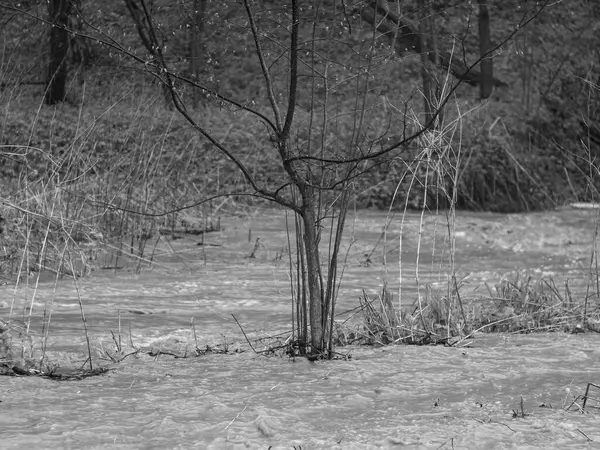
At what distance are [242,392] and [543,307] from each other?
6.89ft

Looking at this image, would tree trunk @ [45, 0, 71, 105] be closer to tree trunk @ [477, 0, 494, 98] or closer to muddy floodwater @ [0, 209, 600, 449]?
tree trunk @ [477, 0, 494, 98]

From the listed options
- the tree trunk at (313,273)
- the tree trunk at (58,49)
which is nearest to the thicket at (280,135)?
the tree trunk at (313,273)

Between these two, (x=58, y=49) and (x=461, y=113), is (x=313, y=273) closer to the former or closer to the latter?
(x=58, y=49)

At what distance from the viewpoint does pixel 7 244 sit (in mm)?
6176

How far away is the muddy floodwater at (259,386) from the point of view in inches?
111

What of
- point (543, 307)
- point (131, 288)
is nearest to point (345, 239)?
point (131, 288)

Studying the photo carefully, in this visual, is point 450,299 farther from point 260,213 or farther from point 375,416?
point 260,213

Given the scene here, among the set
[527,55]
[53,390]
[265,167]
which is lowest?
[53,390]

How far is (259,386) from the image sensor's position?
3.41 meters

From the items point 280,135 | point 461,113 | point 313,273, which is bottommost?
point 313,273

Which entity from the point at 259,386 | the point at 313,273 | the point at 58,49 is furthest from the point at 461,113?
the point at 259,386

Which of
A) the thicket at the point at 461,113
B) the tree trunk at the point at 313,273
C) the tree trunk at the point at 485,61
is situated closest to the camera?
the tree trunk at the point at 313,273

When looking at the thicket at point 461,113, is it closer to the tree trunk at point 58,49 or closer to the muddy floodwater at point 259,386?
the tree trunk at point 58,49

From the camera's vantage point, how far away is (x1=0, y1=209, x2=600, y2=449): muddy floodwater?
9.27 ft
